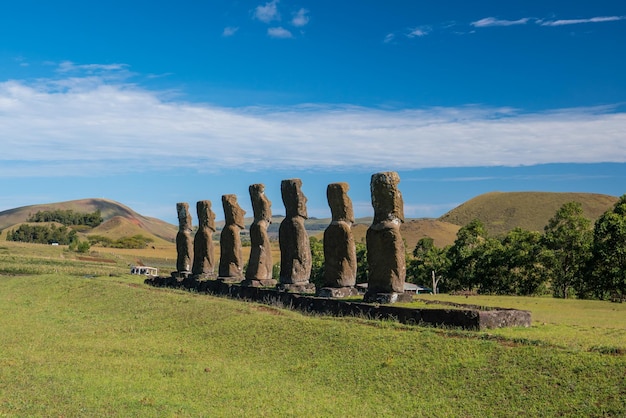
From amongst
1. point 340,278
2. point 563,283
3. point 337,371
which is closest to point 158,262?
point 563,283

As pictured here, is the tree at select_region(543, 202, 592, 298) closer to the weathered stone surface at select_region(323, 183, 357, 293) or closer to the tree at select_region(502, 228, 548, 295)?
the tree at select_region(502, 228, 548, 295)

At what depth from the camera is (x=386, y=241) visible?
60.3 feet

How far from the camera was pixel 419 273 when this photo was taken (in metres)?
44.7

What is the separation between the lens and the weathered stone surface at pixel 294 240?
2347 centimetres

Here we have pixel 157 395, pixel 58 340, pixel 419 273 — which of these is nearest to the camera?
pixel 157 395

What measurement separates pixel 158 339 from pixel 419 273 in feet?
97.6

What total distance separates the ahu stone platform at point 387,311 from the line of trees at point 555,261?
1393cm

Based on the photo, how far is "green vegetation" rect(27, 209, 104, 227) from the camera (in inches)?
5669

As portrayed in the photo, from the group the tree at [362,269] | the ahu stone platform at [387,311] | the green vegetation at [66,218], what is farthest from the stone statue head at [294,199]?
the green vegetation at [66,218]

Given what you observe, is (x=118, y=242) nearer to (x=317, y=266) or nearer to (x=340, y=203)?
(x=317, y=266)

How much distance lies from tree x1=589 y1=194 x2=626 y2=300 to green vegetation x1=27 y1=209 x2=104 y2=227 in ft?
423

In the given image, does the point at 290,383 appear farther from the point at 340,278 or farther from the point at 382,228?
the point at 340,278

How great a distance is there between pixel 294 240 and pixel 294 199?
5.11 feet

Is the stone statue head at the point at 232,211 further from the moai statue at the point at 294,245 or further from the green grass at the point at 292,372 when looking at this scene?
the green grass at the point at 292,372
